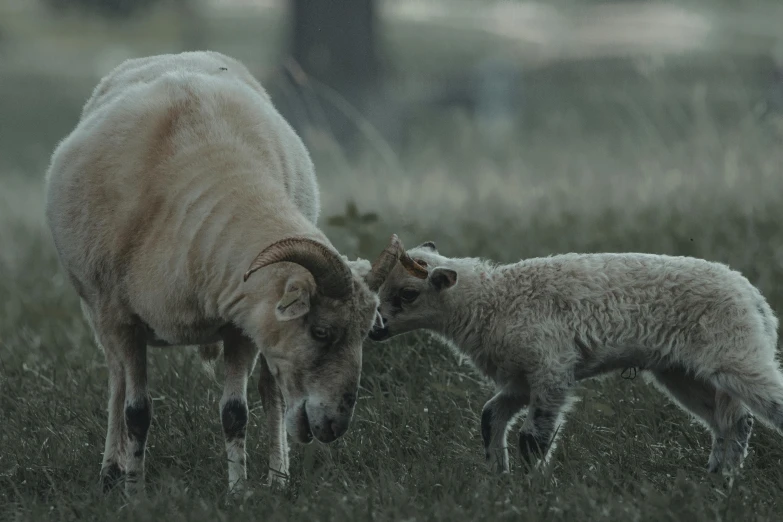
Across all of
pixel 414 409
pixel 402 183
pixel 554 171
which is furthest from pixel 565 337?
pixel 554 171

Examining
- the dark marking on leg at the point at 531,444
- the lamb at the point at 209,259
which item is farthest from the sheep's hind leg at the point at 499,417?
the lamb at the point at 209,259

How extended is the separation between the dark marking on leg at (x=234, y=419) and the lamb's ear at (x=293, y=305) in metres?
0.91

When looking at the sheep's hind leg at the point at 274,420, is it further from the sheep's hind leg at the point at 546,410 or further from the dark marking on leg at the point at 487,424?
the sheep's hind leg at the point at 546,410

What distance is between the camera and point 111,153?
541cm

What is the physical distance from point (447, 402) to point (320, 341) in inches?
53.4

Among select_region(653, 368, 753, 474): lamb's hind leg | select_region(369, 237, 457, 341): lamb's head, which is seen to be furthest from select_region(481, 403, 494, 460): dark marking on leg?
select_region(653, 368, 753, 474): lamb's hind leg

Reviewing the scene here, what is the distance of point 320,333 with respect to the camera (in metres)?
4.66

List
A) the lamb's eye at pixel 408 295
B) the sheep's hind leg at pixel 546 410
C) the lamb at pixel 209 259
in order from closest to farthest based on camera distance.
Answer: the lamb at pixel 209 259 → the sheep's hind leg at pixel 546 410 → the lamb's eye at pixel 408 295

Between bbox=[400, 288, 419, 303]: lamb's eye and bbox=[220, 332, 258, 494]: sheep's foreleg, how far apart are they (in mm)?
671

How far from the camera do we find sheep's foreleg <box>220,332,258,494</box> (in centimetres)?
528

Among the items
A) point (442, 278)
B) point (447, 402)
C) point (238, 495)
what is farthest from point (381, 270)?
point (447, 402)

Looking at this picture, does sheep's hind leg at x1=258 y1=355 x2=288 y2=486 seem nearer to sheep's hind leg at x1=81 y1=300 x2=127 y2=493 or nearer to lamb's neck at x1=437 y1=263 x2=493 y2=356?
sheep's hind leg at x1=81 y1=300 x2=127 y2=493

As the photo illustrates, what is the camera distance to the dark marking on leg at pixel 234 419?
532 centimetres

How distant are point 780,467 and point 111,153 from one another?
118 inches
